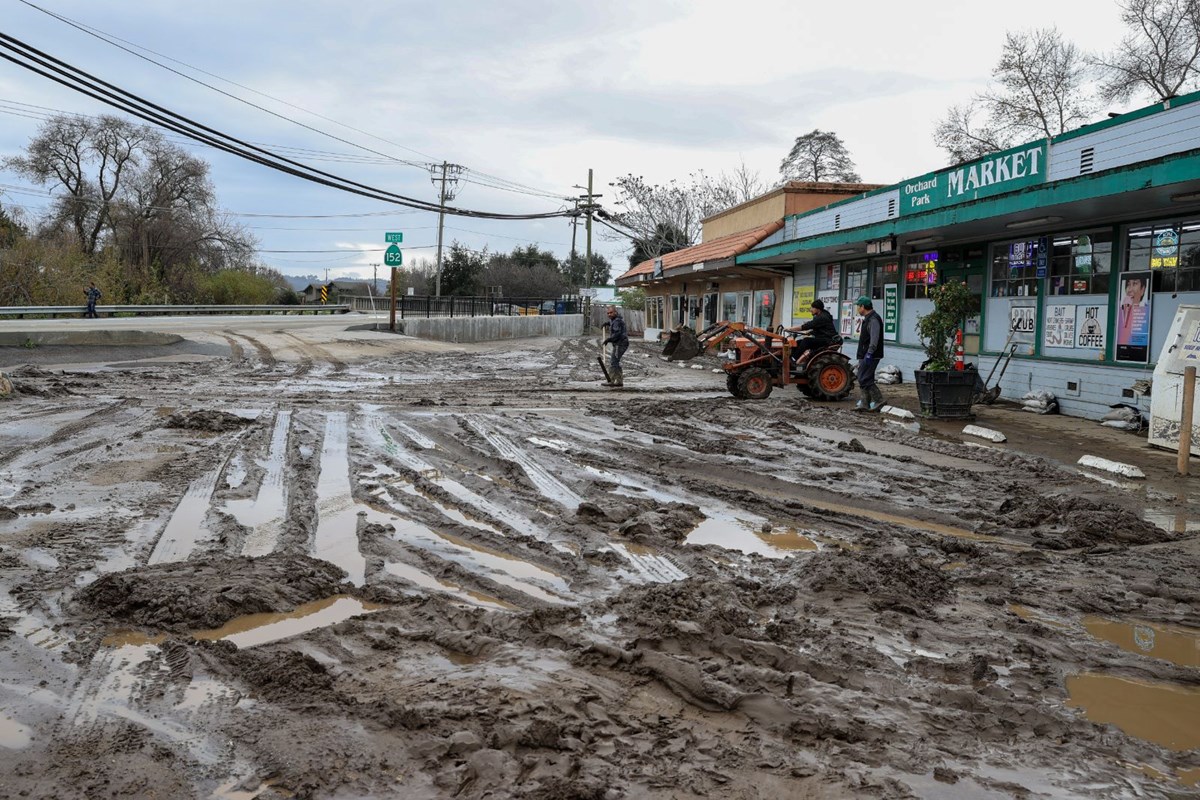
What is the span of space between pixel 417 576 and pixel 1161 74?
→ 41.7 m

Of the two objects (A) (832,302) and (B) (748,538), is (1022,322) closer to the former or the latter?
(A) (832,302)

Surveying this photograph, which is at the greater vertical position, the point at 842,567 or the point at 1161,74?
the point at 1161,74

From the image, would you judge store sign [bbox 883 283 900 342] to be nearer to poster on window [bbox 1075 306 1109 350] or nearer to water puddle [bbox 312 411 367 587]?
poster on window [bbox 1075 306 1109 350]

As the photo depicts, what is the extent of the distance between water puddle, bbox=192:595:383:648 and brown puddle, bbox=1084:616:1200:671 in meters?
3.96

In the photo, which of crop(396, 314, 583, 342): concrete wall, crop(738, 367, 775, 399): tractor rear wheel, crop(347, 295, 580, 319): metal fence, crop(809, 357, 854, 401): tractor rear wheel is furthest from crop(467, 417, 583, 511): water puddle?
crop(347, 295, 580, 319): metal fence

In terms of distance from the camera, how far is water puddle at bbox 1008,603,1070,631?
193 inches

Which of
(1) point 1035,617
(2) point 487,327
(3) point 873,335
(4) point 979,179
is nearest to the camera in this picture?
(1) point 1035,617

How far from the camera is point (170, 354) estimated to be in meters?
23.4

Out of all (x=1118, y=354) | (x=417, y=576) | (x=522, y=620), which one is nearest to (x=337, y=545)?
(x=417, y=576)

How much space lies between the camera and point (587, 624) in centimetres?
475

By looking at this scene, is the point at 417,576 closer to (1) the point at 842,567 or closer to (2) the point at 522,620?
(2) the point at 522,620

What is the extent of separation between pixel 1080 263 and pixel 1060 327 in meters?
1.01

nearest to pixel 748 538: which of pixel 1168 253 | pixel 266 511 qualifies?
pixel 266 511

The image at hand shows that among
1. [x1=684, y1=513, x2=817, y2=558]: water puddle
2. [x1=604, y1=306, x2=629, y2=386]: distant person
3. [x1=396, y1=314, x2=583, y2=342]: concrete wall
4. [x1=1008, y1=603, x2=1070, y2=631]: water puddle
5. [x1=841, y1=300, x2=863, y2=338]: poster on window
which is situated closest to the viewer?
[x1=1008, y1=603, x2=1070, y2=631]: water puddle
